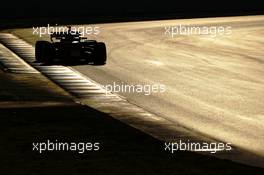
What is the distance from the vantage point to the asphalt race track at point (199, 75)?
18.3 metres

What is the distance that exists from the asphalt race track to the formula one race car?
2.04 ft

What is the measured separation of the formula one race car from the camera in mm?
29094

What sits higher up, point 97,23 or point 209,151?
point 209,151

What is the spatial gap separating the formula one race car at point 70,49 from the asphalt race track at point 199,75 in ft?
2.04

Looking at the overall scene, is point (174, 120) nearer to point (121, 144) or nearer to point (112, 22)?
point (121, 144)

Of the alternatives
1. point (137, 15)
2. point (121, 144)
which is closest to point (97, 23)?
point (137, 15)

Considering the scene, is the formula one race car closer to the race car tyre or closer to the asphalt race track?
the race car tyre

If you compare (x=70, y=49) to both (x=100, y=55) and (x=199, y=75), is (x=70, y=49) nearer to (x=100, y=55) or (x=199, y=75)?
(x=100, y=55)

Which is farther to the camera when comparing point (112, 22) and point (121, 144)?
point (112, 22)

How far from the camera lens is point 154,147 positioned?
1505cm

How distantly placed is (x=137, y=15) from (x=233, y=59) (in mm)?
31157

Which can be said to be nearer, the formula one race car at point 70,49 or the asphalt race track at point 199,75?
the asphalt race track at point 199,75

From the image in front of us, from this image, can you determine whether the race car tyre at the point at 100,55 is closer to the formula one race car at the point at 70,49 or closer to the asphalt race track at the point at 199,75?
the formula one race car at the point at 70,49

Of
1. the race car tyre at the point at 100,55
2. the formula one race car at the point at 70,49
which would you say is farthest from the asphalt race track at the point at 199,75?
the formula one race car at the point at 70,49
